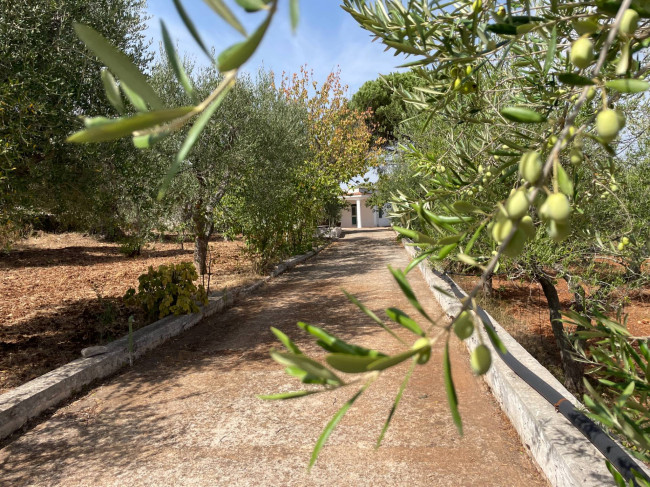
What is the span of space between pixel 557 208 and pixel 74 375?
535 centimetres

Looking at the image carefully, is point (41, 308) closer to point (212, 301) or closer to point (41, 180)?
point (212, 301)

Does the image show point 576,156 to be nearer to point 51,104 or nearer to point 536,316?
point 51,104

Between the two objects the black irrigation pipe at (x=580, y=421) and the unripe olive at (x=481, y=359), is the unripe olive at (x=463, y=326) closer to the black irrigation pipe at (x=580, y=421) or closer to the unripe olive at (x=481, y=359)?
the unripe olive at (x=481, y=359)

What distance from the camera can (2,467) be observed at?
11.7ft

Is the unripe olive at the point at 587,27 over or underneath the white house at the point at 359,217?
over

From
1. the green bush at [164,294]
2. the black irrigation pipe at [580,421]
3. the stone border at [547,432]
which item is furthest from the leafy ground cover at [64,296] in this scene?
the black irrigation pipe at [580,421]

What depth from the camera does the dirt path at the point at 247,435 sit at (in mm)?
3410

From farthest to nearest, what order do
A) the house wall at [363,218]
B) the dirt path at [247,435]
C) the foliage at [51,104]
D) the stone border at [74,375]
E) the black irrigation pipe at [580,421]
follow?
1. the house wall at [363,218]
2. the foliage at [51,104]
3. the stone border at [74,375]
4. the dirt path at [247,435]
5. the black irrigation pipe at [580,421]

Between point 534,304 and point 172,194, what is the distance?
8359 millimetres

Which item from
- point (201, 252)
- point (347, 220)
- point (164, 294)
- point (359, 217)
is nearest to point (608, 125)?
point (164, 294)

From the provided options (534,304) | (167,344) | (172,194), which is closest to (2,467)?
(167,344)

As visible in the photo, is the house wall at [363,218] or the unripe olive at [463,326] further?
the house wall at [363,218]

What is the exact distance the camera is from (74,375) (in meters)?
4.87

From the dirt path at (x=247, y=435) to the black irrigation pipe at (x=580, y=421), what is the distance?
0.43 m
